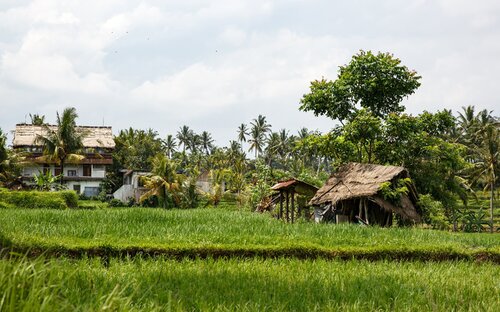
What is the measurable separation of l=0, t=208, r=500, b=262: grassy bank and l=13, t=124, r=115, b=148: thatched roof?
2950cm

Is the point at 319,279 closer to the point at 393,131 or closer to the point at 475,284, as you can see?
the point at 475,284

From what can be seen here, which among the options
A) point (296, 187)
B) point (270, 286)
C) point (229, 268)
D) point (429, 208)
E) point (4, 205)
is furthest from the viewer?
point (4, 205)

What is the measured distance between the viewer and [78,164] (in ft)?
136

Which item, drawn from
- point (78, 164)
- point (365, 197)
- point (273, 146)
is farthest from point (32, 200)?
point (273, 146)

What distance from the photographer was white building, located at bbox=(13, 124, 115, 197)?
4075 cm

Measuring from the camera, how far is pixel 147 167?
48.1 metres

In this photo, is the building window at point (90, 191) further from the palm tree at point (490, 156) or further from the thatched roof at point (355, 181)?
the palm tree at point (490, 156)

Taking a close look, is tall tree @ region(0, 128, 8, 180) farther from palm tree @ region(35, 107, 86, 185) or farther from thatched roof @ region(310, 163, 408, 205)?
thatched roof @ region(310, 163, 408, 205)

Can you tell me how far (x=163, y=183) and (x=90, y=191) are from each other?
11465mm

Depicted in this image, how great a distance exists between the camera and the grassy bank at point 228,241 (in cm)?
962

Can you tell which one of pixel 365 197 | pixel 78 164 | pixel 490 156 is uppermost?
pixel 490 156

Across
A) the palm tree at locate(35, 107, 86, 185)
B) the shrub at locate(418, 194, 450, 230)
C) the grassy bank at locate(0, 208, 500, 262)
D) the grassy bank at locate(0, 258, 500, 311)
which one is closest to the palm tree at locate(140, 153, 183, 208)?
the palm tree at locate(35, 107, 86, 185)

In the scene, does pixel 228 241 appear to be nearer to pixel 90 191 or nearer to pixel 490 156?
pixel 490 156

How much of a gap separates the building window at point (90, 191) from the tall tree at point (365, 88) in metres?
24.2
